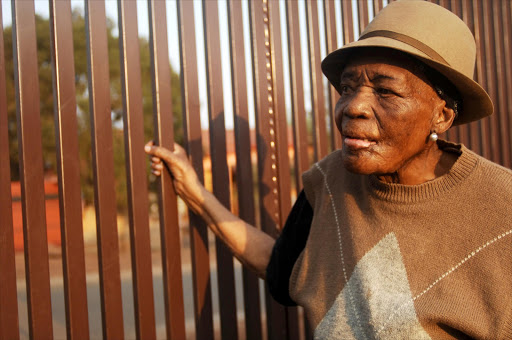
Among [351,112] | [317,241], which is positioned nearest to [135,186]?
[317,241]

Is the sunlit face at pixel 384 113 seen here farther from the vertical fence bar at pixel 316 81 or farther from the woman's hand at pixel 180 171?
the vertical fence bar at pixel 316 81

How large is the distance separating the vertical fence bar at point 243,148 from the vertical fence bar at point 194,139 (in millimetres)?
203

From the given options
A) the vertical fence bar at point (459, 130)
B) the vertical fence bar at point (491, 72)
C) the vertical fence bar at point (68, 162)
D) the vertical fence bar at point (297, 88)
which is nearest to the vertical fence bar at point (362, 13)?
the vertical fence bar at point (297, 88)

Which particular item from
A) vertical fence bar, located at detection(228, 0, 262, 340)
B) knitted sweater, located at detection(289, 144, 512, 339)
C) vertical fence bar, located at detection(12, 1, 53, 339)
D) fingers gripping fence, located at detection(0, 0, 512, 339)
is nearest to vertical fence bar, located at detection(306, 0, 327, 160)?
fingers gripping fence, located at detection(0, 0, 512, 339)

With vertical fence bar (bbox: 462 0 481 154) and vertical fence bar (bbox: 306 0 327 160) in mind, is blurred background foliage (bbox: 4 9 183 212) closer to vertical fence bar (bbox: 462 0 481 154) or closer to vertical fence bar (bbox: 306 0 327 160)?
vertical fence bar (bbox: 462 0 481 154)

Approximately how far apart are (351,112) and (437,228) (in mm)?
504

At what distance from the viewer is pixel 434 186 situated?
2016 mm

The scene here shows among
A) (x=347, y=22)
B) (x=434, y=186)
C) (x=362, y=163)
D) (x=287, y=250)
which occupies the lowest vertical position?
(x=287, y=250)

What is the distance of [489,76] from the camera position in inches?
152

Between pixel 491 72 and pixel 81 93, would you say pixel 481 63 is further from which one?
pixel 81 93

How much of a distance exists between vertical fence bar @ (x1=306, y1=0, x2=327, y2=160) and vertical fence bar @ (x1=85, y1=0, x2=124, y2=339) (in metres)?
1.11

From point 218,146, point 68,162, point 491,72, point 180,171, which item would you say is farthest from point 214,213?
point 491,72

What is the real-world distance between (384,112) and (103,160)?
44.0 inches

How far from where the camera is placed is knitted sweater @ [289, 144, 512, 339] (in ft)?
6.12
